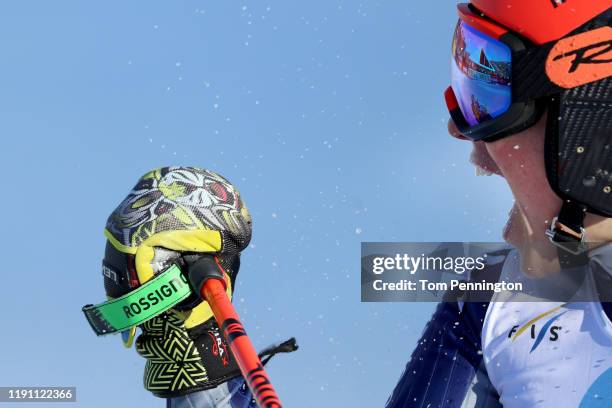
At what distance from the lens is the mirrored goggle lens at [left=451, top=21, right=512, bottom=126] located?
2.32 metres

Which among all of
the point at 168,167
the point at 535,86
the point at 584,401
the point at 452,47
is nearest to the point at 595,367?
the point at 584,401

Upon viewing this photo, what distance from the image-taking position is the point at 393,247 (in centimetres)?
285

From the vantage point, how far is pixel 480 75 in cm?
240

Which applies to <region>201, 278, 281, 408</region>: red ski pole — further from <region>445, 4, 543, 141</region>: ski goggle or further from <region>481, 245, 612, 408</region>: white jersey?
<region>445, 4, 543, 141</region>: ski goggle

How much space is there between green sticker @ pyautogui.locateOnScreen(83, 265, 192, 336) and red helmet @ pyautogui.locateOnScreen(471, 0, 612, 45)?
7.80 feet

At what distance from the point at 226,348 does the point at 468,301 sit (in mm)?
2155

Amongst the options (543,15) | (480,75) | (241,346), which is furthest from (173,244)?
(543,15)

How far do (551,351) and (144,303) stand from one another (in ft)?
8.14

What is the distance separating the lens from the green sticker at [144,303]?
4301 millimetres

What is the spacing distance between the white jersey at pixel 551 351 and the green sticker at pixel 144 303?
2.07 meters

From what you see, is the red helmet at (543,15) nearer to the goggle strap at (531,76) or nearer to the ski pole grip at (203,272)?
the goggle strap at (531,76)

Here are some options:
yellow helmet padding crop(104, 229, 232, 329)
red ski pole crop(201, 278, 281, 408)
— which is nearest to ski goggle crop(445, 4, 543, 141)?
red ski pole crop(201, 278, 281, 408)

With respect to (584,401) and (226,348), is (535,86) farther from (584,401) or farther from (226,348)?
(226,348)

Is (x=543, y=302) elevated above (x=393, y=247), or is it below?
below
